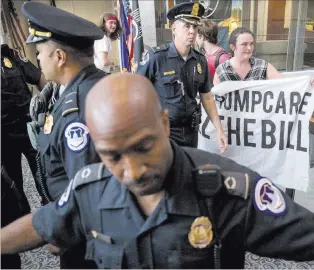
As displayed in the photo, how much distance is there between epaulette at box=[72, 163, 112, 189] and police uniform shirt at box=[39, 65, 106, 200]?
13.8 inches

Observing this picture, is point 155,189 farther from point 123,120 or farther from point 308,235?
Result: point 308,235

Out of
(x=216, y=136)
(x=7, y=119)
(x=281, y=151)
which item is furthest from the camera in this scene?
(x=216, y=136)

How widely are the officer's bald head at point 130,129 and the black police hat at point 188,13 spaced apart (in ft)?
7.29

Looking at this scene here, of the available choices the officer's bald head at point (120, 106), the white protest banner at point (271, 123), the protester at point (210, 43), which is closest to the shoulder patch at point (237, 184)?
the officer's bald head at point (120, 106)

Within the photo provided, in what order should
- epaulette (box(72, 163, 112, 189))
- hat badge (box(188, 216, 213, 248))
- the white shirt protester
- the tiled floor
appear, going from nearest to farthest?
hat badge (box(188, 216, 213, 248)) → epaulette (box(72, 163, 112, 189)) → the tiled floor → the white shirt protester

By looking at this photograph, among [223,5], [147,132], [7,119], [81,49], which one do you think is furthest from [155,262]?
[223,5]

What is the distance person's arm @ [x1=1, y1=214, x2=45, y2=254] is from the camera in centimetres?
106

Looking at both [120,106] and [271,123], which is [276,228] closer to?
[120,106]

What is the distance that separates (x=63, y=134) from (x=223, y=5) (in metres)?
7.45

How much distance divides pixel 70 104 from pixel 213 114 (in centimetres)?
173

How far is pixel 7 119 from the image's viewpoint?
260cm

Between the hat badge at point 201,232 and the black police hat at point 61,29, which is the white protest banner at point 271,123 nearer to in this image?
the black police hat at point 61,29

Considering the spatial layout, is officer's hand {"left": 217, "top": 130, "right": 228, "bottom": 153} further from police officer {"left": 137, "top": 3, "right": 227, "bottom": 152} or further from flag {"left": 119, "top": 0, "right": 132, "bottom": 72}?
flag {"left": 119, "top": 0, "right": 132, "bottom": 72}

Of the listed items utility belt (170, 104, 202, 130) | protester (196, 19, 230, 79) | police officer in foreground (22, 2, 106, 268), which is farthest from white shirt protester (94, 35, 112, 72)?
police officer in foreground (22, 2, 106, 268)
